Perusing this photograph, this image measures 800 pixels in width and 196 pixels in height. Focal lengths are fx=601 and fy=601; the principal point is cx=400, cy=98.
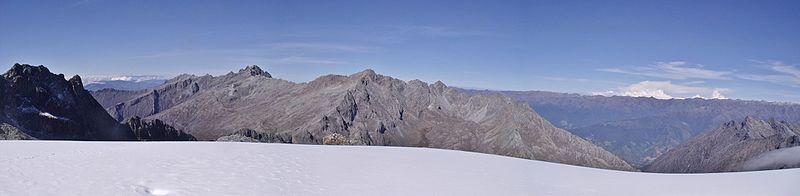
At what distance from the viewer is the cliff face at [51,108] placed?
154 metres

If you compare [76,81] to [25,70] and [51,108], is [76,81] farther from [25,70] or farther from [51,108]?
[51,108]

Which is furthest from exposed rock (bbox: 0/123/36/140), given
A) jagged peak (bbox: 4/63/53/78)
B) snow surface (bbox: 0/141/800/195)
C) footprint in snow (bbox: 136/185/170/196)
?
footprint in snow (bbox: 136/185/170/196)

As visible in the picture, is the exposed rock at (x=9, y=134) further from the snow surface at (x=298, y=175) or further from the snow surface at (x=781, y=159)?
the snow surface at (x=781, y=159)

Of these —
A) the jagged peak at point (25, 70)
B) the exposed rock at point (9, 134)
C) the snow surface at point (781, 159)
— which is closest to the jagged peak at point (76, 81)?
the jagged peak at point (25, 70)

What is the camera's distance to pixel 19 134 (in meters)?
123

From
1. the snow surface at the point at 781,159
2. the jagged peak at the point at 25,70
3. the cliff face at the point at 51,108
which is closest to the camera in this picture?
the snow surface at the point at 781,159

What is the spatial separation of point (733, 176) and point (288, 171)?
450 inches

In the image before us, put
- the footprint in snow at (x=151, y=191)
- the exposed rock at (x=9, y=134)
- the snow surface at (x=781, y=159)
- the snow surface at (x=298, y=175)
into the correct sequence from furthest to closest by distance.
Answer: the exposed rock at (x=9, y=134) → the snow surface at (x=781, y=159) → the snow surface at (x=298, y=175) → the footprint in snow at (x=151, y=191)

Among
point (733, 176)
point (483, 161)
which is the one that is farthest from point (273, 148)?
point (733, 176)

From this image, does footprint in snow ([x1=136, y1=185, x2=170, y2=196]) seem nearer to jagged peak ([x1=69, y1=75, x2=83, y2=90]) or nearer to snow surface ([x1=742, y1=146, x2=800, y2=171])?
snow surface ([x1=742, y1=146, x2=800, y2=171])

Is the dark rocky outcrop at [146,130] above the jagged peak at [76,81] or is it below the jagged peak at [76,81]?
below

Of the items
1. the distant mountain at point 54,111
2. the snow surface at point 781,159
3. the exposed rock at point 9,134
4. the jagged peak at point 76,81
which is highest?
the jagged peak at point 76,81

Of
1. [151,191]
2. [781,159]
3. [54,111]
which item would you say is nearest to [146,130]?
[54,111]

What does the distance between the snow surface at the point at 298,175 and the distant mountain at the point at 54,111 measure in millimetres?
145290
